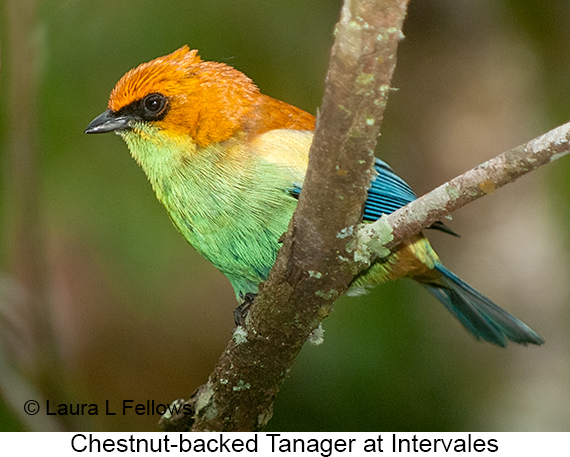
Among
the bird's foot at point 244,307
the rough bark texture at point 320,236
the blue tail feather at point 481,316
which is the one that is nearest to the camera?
the rough bark texture at point 320,236

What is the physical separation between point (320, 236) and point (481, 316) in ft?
5.00

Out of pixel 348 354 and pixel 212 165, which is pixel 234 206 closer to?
pixel 212 165

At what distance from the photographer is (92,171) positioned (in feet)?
10.3

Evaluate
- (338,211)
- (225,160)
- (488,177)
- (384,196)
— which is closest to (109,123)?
(225,160)

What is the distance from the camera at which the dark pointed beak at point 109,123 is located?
8.93 ft

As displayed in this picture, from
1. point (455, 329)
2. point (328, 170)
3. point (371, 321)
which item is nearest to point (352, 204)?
point (328, 170)

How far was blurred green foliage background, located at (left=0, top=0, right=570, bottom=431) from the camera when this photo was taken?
2910 mm

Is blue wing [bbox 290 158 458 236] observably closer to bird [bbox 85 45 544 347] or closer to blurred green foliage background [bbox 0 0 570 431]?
bird [bbox 85 45 544 347]

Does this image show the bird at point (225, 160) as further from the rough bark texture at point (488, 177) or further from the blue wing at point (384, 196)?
the rough bark texture at point (488, 177)

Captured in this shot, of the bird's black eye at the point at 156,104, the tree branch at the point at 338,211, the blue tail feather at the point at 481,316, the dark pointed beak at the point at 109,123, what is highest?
the bird's black eye at the point at 156,104

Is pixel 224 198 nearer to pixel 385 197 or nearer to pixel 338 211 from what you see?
pixel 385 197

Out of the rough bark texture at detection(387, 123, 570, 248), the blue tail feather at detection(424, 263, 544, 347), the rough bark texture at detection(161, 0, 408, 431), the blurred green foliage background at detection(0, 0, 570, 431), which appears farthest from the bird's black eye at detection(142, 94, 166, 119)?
the blue tail feather at detection(424, 263, 544, 347)

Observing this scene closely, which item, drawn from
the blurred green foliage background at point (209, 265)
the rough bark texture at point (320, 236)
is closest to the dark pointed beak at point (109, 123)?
the blurred green foliage background at point (209, 265)

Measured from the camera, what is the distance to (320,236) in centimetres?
195
